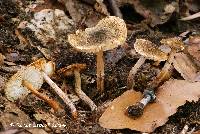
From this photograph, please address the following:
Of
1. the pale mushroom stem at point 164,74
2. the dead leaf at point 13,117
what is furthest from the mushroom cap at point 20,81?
the pale mushroom stem at point 164,74

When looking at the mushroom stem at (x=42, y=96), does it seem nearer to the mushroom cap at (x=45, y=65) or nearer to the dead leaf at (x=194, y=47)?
the mushroom cap at (x=45, y=65)

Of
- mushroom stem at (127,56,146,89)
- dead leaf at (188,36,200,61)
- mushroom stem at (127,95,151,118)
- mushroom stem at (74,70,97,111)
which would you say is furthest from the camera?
dead leaf at (188,36,200,61)

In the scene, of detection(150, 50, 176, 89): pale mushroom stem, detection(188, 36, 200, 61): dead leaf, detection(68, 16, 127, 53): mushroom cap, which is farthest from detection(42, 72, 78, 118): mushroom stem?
detection(188, 36, 200, 61): dead leaf

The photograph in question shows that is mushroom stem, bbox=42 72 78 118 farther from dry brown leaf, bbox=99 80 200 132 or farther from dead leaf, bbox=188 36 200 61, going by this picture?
dead leaf, bbox=188 36 200 61

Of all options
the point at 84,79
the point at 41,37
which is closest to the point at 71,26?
the point at 41,37

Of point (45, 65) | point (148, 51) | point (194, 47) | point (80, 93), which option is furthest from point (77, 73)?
point (194, 47)

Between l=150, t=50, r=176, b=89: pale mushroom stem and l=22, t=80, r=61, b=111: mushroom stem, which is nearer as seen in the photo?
l=22, t=80, r=61, b=111: mushroom stem
